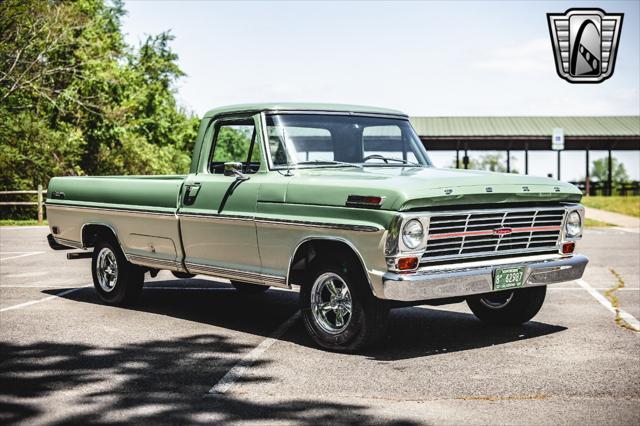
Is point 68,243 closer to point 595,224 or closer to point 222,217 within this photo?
point 222,217

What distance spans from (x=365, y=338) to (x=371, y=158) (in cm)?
220

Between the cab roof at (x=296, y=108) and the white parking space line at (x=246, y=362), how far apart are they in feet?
7.02

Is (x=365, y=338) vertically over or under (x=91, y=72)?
under

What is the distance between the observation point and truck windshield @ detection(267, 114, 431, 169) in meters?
8.02

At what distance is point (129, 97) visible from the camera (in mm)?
37219

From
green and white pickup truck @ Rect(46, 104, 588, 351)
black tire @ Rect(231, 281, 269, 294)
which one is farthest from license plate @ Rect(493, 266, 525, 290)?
black tire @ Rect(231, 281, 269, 294)

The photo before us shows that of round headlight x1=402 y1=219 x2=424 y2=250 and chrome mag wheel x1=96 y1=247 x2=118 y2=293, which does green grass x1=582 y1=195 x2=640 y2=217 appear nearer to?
chrome mag wheel x1=96 y1=247 x2=118 y2=293

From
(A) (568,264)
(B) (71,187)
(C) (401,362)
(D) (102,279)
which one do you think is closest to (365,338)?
(C) (401,362)

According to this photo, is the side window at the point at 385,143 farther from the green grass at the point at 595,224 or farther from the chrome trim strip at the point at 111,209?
the green grass at the point at 595,224

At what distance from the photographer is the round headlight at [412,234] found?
6.63 meters

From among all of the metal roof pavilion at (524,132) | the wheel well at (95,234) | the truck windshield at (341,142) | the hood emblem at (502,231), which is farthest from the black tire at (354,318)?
the metal roof pavilion at (524,132)

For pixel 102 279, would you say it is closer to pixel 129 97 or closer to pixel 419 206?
pixel 419 206

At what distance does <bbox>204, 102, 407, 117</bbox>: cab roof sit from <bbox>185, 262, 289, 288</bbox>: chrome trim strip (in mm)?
1569

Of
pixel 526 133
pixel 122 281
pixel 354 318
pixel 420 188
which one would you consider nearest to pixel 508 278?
pixel 420 188
